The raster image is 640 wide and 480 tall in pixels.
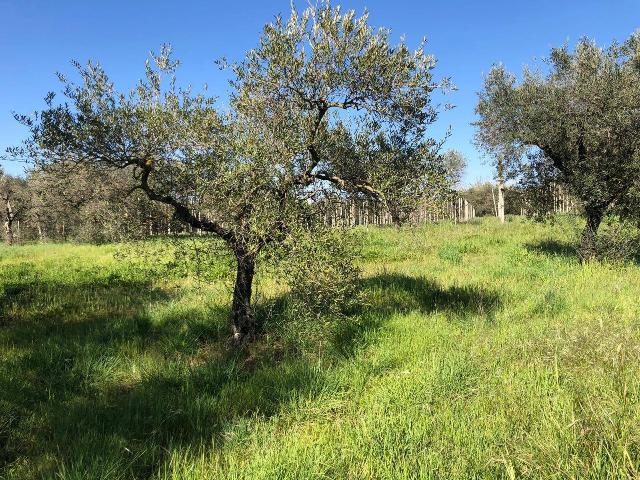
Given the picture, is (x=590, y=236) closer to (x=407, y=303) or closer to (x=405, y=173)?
(x=407, y=303)

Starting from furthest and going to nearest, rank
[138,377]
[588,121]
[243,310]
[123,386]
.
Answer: [588,121] < [243,310] < [138,377] < [123,386]

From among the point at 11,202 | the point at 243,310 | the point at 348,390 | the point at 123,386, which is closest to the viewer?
the point at 348,390

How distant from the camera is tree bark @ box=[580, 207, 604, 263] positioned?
1531cm

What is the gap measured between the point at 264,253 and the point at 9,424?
180 inches

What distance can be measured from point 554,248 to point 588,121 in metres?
6.62

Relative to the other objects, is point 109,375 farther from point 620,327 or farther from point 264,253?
point 620,327

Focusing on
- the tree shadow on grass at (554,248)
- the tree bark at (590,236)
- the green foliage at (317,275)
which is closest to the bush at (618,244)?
the tree bark at (590,236)

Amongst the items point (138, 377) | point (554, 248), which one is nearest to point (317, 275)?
point (138, 377)

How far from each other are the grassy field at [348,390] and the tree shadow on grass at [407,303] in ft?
0.21

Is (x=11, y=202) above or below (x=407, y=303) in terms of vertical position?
above

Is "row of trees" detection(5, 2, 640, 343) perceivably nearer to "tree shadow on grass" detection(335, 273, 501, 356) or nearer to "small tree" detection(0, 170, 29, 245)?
"tree shadow on grass" detection(335, 273, 501, 356)

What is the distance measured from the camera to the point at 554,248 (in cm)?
1905

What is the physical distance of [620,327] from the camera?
24.9 feet

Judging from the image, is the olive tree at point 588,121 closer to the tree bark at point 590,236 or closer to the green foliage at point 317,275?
the tree bark at point 590,236
